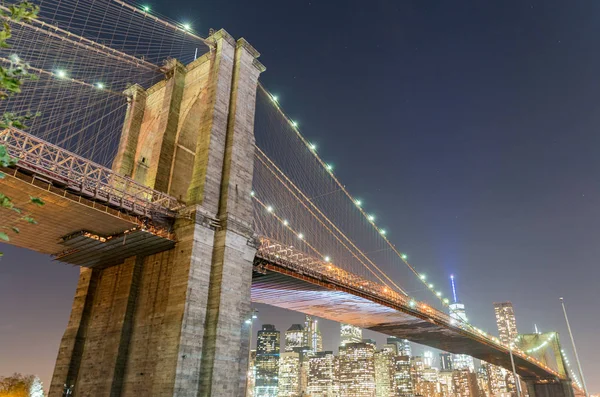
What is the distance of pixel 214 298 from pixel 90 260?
32.8ft

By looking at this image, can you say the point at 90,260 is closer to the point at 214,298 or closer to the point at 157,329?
the point at 157,329

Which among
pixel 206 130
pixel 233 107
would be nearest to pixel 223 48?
pixel 233 107

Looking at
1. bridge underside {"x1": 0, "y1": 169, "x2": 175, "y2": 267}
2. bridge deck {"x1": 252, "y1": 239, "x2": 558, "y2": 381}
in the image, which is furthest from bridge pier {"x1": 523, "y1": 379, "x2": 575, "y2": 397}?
bridge underside {"x1": 0, "y1": 169, "x2": 175, "y2": 267}

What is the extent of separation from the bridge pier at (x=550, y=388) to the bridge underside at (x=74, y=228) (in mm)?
119255

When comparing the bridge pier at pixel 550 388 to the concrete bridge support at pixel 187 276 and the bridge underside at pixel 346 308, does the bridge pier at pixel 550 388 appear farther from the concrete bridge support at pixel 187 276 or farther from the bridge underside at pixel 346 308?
the concrete bridge support at pixel 187 276

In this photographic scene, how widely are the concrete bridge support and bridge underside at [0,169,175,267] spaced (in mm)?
1214

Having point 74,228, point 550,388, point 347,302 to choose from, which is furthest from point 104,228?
point 550,388

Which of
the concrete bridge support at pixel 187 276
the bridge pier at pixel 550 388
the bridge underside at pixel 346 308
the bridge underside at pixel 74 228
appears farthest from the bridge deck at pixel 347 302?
the bridge pier at pixel 550 388

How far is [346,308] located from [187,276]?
34664 mm

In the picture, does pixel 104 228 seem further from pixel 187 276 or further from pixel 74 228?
pixel 187 276

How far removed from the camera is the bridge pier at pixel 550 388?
108500 millimetres

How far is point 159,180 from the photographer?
2886cm

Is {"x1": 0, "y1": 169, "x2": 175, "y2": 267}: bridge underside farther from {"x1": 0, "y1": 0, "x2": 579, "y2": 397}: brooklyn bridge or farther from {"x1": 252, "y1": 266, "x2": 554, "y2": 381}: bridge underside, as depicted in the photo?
{"x1": 252, "y1": 266, "x2": 554, "y2": 381}: bridge underside

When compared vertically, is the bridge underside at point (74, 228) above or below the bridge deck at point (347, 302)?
below
